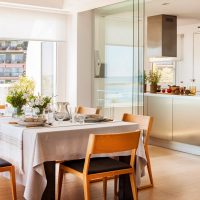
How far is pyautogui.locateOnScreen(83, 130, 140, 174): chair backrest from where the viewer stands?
9.37 ft

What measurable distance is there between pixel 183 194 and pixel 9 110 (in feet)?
6.91

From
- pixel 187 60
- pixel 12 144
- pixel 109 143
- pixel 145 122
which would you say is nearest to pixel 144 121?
pixel 145 122

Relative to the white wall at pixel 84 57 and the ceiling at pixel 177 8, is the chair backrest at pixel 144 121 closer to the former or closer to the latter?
the white wall at pixel 84 57

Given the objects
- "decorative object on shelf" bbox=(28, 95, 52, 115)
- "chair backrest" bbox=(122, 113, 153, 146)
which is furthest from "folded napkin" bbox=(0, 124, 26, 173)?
"chair backrest" bbox=(122, 113, 153, 146)

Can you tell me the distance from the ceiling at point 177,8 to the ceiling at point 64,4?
122 cm

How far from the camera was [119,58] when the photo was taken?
6180 millimetres

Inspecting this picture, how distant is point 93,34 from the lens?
654cm

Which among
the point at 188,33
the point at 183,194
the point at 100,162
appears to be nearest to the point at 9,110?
the point at 100,162

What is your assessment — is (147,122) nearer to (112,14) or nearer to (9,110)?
(9,110)

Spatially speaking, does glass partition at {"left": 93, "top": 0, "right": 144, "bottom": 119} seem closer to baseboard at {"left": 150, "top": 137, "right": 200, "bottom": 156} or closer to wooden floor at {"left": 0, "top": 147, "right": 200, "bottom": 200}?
baseboard at {"left": 150, "top": 137, "right": 200, "bottom": 156}

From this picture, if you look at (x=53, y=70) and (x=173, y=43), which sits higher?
(x=173, y=43)

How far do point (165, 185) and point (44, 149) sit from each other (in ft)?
5.58

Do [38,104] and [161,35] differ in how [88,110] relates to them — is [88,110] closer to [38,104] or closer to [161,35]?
[38,104]

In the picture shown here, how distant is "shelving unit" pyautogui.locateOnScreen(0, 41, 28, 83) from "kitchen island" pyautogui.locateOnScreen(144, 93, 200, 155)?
2257 mm
